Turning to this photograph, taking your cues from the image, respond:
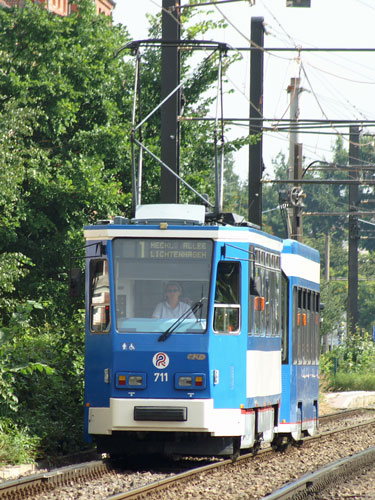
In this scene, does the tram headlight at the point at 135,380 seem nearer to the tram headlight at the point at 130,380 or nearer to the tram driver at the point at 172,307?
the tram headlight at the point at 130,380

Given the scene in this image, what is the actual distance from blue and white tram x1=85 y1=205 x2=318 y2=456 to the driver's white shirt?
1 cm

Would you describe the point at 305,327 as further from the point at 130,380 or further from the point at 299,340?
the point at 130,380

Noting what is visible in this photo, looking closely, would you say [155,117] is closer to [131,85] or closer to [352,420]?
[131,85]

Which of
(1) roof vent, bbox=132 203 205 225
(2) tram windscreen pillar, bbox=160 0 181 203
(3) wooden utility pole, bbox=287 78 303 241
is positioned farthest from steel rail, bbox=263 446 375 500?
(3) wooden utility pole, bbox=287 78 303 241

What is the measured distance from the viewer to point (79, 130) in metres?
26.8

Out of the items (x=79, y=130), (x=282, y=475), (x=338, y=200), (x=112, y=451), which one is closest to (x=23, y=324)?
(x=112, y=451)

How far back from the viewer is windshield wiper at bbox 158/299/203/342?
1271 cm

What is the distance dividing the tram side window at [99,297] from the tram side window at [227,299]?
1.31 m

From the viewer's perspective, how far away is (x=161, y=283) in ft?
41.9

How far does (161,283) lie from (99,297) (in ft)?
2.77

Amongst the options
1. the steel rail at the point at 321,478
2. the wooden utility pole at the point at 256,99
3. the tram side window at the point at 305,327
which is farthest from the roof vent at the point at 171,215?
the wooden utility pole at the point at 256,99

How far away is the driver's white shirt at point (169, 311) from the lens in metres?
12.8

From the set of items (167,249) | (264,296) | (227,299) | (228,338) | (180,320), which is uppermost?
(167,249)

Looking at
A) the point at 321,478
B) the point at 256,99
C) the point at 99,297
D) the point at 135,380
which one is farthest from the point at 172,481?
the point at 256,99
